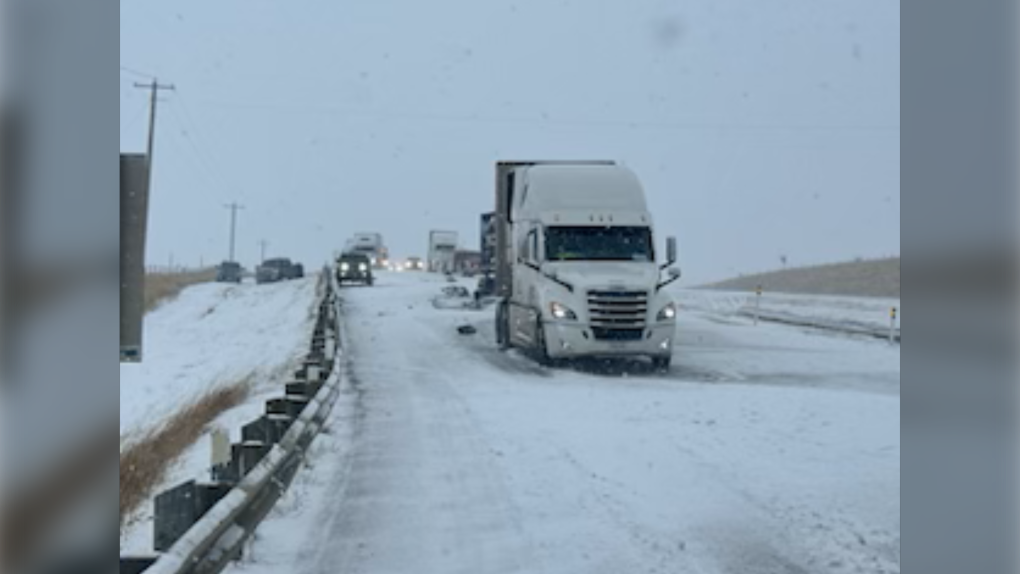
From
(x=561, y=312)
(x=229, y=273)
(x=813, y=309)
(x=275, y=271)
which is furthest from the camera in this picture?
(x=229, y=273)

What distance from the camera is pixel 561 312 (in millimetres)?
19109

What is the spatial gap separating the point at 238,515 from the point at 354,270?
5065 centimetres

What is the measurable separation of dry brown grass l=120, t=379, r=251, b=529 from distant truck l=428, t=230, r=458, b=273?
177ft

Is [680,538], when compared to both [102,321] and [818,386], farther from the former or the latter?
[818,386]

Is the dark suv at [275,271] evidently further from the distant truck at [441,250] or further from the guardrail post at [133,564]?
the guardrail post at [133,564]

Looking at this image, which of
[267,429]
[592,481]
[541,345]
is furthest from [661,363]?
[267,429]

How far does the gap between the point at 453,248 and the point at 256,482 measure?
68.5m

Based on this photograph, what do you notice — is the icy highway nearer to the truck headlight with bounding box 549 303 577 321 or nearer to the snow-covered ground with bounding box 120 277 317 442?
the truck headlight with bounding box 549 303 577 321

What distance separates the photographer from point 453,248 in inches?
2931

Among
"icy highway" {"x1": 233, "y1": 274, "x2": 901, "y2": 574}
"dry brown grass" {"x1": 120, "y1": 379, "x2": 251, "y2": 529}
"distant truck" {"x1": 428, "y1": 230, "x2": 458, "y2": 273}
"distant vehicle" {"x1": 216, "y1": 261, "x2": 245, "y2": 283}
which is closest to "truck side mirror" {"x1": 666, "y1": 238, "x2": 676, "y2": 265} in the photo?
"icy highway" {"x1": 233, "y1": 274, "x2": 901, "y2": 574}

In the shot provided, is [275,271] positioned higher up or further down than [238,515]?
higher up

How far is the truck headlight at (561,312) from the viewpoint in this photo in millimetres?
19000

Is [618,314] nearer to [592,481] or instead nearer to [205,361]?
[592,481]

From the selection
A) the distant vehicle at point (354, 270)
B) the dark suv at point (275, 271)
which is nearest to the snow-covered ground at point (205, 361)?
the distant vehicle at point (354, 270)
